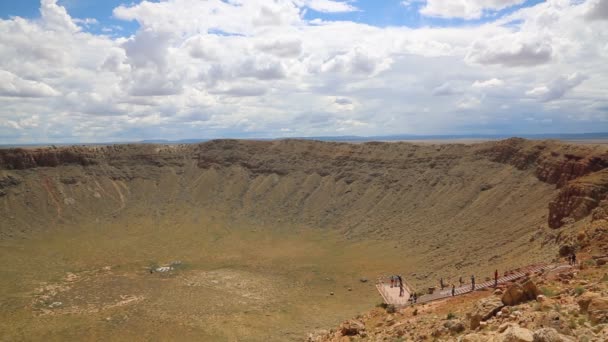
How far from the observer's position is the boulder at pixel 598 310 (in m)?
12.1

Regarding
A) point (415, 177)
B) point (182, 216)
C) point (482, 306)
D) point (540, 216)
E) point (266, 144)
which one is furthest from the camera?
point (266, 144)

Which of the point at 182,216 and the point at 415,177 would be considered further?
the point at 182,216

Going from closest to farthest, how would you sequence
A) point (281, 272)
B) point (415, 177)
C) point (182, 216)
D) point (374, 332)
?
point (374, 332)
point (281, 272)
point (415, 177)
point (182, 216)

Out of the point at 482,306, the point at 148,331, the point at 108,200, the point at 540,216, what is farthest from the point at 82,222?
the point at 482,306

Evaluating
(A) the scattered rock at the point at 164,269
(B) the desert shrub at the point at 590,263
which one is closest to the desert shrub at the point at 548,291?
(B) the desert shrub at the point at 590,263

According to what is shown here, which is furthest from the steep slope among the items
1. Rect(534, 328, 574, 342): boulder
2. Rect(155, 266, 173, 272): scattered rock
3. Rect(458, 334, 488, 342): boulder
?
Rect(534, 328, 574, 342): boulder

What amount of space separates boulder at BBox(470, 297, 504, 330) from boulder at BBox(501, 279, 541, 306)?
301mm

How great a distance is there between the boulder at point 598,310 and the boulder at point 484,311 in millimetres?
3333

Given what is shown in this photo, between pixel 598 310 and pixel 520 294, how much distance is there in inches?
143

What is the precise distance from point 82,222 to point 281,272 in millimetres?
43362

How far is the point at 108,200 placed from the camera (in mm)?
86938

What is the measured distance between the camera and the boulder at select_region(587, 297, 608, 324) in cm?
1210

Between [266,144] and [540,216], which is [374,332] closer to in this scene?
[540,216]

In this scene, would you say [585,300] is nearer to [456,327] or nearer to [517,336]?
[517,336]
